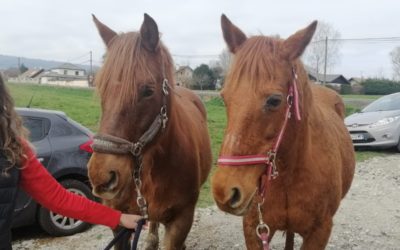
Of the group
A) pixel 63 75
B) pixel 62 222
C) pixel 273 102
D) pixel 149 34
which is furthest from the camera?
pixel 63 75

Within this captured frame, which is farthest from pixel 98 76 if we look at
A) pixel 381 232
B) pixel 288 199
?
pixel 381 232

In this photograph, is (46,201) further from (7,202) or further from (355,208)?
(355,208)

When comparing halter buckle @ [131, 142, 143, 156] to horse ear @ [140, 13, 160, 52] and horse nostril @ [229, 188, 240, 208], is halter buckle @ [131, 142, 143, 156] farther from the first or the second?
horse nostril @ [229, 188, 240, 208]

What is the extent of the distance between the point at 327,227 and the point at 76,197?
1825 mm

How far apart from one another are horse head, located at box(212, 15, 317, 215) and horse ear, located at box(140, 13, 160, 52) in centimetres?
69

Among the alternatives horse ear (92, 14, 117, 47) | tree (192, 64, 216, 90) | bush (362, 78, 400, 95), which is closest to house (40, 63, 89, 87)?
tree (192, 64, 216, 90)

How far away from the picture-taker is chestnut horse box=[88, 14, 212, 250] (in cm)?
264

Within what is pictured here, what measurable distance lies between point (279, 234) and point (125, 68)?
3560 mm

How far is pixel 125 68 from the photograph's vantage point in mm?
2801

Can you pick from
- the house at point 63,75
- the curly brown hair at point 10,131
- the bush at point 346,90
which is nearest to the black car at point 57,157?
the curly brown hair at point 10,131

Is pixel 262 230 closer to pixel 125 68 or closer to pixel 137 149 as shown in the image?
pixel 137 149

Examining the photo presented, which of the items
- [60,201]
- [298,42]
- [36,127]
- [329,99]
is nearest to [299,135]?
[298,42]

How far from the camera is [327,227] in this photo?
10.6 feet

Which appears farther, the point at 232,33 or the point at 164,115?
the point at 164,115
